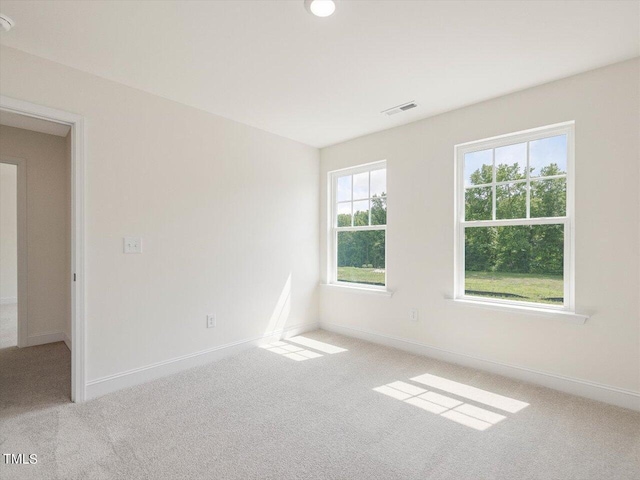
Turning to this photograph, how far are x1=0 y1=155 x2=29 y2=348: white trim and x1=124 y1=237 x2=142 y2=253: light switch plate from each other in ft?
6.98

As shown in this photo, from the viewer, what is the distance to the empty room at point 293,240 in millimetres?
1930

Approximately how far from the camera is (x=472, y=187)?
3.28 meters

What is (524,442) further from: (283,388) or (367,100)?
(367,100)

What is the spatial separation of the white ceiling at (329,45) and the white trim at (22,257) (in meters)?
2.23

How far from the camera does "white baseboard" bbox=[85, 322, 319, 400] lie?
2.60 meters

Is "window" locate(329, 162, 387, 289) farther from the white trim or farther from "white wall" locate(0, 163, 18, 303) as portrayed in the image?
"white wall" locate(0, 163, 18, 303)

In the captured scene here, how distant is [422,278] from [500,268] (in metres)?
0.76

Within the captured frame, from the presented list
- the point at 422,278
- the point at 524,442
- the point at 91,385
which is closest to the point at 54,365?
the point at 91,385

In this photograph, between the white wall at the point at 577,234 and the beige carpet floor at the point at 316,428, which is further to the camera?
the white wall at the point at 577,234

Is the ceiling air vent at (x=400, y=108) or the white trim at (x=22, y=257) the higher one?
the ceiling air vent at (x=400, y=108)

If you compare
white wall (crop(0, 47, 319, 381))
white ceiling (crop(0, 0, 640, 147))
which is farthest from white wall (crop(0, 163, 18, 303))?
white ceiling (crop(0, 0, 640, 147))

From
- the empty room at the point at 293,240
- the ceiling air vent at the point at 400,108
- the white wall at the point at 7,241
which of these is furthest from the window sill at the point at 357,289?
the white wall at the point at 7,241

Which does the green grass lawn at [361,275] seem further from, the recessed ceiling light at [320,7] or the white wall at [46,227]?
the white wall at [46,227]

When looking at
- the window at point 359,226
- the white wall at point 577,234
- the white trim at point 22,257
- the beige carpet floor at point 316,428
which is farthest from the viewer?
the window at point 359,226
